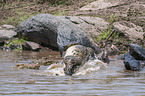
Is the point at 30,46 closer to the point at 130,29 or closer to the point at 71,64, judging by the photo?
the point at 130,29

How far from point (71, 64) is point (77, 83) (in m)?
1.60

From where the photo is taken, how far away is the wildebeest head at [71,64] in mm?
6509

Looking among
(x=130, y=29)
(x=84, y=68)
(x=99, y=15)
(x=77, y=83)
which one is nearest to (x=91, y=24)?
(x=99, y=15)

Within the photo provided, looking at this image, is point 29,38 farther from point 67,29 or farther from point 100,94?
point 100,94

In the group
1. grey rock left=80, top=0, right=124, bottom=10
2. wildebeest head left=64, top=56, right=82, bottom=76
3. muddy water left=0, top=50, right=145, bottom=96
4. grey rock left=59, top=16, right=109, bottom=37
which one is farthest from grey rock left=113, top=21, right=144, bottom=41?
wildebeest head left=64, top=56, right=82, bottom=76

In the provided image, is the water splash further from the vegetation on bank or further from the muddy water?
the vegetation on bank

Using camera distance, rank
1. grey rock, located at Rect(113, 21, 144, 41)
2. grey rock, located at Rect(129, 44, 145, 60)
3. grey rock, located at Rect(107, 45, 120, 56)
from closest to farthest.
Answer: grey rock, located at Rect(129, 44, 145, 60) < grey rock, located at Rect(107, 45, 120, 56) < grey rock, located at Rect(113, 21, 144, 41)

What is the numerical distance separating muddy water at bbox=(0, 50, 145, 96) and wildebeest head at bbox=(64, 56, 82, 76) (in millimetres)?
164

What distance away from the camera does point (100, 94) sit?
4211mm

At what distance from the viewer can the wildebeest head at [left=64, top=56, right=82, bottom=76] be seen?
6509mm

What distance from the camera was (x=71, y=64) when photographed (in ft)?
22.1

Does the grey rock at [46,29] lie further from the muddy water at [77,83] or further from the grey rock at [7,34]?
the muddy water at [77,83]

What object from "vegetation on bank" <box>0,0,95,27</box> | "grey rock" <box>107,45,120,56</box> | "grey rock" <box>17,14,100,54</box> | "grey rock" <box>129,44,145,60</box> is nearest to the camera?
"grey rock" <box>129,44,145,60</box>

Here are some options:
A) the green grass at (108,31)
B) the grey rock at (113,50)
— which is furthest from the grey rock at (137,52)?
the green grass at (108,31)
